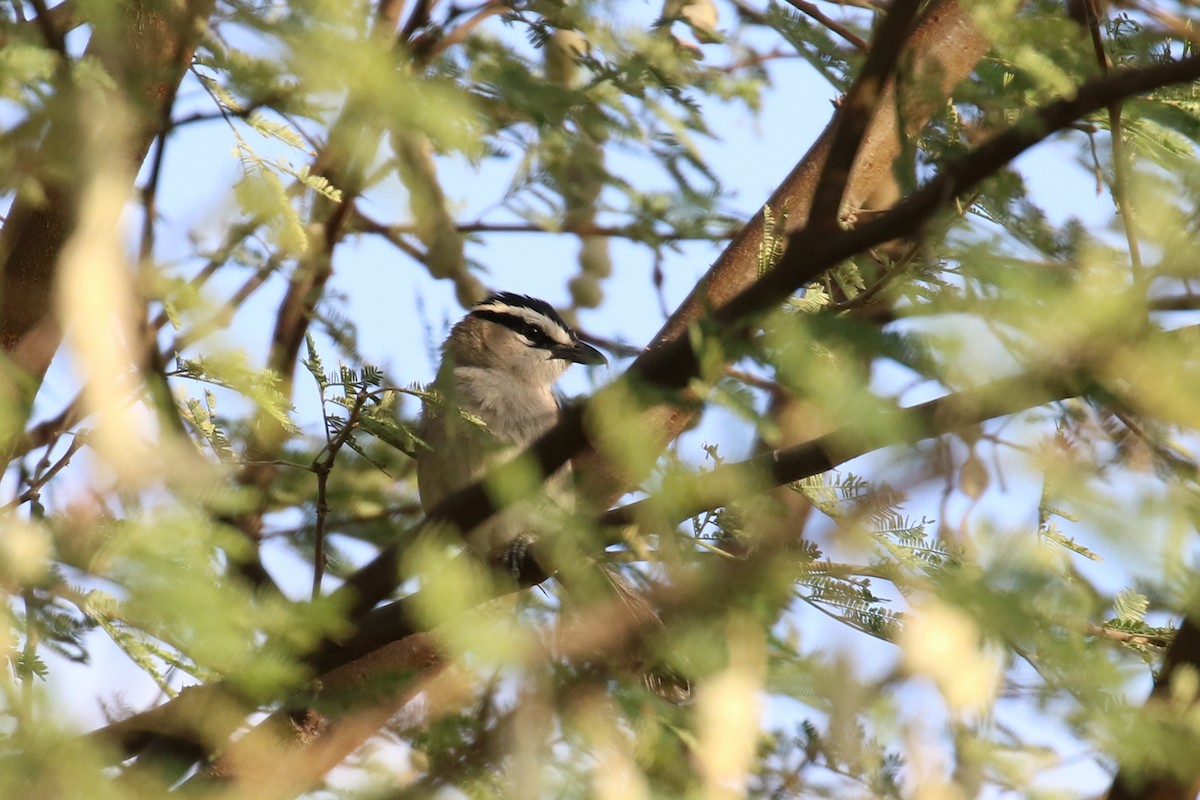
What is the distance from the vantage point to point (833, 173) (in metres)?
2.15

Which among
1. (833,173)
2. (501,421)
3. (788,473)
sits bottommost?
(788,473)

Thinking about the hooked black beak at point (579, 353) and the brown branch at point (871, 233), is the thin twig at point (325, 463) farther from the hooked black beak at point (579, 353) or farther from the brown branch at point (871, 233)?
the hooked black beak at point (579, 353)

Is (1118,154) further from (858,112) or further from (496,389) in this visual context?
(496,389)

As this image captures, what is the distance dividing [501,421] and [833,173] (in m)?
3.43

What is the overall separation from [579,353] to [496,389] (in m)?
0.48

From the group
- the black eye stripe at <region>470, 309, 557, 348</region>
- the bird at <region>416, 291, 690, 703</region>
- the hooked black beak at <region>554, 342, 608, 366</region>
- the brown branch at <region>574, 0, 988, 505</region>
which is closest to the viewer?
the brown branch at <region>574, 0, 988, 505</region>

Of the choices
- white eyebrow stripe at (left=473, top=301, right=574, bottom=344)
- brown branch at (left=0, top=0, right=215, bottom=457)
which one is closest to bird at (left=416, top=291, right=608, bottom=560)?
white eyebrow stripe at (left=473, top=301, right=574, bottom=344)

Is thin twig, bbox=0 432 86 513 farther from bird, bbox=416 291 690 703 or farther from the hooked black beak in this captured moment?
the hooked black beak

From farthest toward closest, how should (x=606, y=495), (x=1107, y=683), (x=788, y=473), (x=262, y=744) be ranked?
(x=606, y=495)
(x=262, y=744)
(x=788, y=473)
(x=1107, y=683)

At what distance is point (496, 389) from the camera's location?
5.60 metres

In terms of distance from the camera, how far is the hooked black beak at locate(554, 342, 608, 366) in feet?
19.1

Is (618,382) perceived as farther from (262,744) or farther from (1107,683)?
(262,744)

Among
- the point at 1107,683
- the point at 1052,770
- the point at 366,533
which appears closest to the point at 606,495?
the point at 366,533

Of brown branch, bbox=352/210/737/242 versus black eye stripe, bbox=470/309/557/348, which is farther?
black eye stripe, bbox=470/309/557/348
